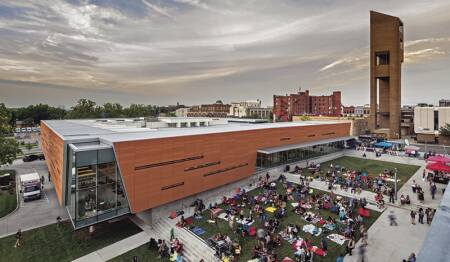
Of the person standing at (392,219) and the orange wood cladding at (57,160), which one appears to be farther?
the orange wood cladding at (57,160)

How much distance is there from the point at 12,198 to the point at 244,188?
28043mm

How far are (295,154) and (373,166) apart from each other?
→ 41.7 feet

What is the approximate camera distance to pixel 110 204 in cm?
1975

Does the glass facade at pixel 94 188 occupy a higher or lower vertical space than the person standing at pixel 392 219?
higher

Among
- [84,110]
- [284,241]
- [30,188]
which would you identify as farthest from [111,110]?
[284,241]

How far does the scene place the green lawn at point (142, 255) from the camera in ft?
57.9

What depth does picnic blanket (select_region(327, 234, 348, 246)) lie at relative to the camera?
1794 centimetres

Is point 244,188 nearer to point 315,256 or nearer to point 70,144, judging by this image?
point 315,256

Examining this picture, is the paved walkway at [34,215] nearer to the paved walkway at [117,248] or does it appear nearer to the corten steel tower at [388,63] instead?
the paved walkway at [117,248]

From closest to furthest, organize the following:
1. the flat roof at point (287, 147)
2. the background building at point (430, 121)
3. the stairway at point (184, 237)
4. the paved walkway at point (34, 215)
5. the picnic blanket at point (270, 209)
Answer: the stairway at point (184, 237) → the paved walkway at point (34, 215) → the picnic blanket at point (270, 209) → the flat roof at point (287, 147) → the background building at point (430, 121)

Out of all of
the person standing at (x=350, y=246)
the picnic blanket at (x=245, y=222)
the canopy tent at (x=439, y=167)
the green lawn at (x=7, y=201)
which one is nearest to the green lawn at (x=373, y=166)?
the canopy tent at (x=439, y=167)

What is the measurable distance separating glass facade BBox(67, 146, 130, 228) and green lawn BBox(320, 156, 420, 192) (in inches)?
1146

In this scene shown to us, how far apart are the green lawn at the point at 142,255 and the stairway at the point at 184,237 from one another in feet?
5.41

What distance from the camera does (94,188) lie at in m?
18.9
